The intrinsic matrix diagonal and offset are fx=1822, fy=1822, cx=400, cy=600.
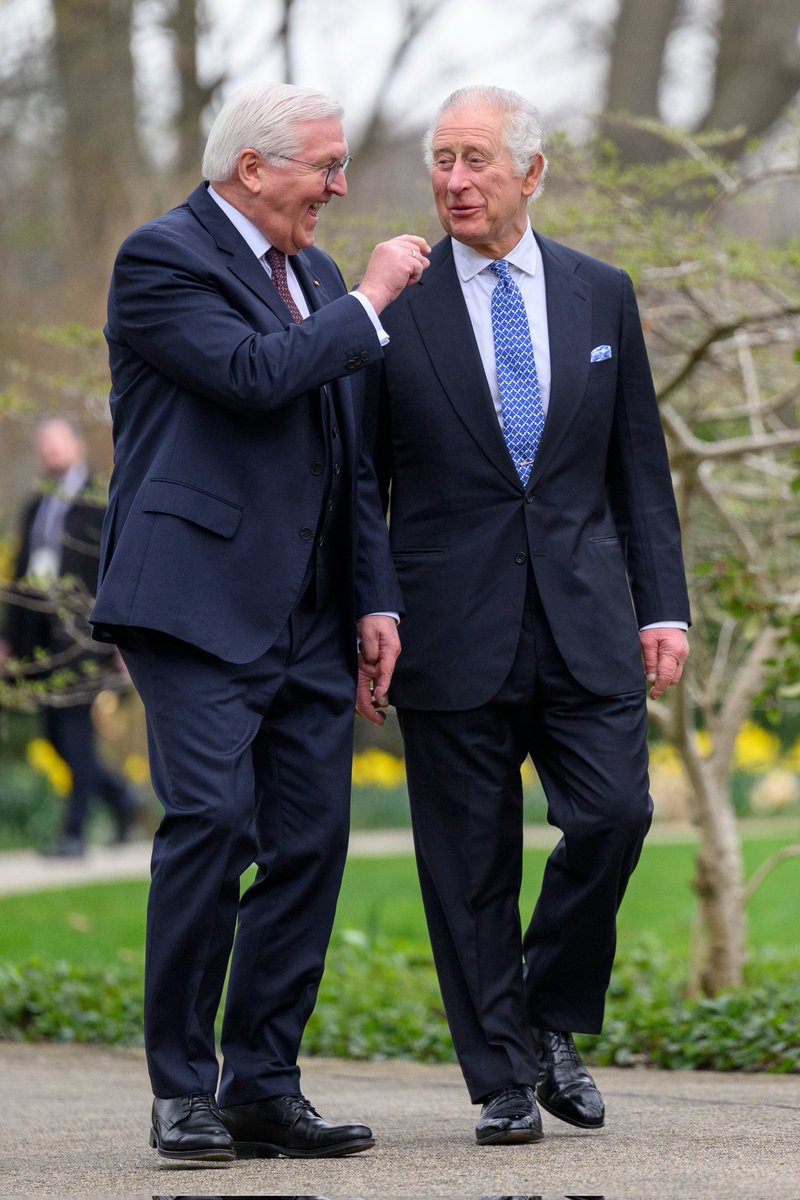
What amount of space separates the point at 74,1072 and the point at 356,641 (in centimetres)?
204

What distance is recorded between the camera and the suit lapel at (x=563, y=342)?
145 inches

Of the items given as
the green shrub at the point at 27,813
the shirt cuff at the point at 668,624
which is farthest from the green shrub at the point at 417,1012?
the green shrub at the point at 27,813

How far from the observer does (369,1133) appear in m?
3.39

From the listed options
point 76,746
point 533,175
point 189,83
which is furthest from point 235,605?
point 189,83

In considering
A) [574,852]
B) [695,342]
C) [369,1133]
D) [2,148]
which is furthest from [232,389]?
[2,148]

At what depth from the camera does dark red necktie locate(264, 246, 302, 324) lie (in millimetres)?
3627

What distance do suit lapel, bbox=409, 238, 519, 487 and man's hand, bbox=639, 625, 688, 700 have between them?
450 millimetres

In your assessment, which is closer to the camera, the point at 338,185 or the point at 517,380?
the point at 338,185

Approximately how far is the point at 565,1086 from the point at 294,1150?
580mm

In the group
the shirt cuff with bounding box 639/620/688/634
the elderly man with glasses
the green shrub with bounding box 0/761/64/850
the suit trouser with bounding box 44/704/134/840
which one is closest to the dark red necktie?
the elderly man with glasses

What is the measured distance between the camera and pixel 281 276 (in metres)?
3.66

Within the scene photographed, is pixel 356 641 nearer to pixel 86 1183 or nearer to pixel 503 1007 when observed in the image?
pixel 503 1007

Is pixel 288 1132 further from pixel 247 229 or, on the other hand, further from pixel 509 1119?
pixel 247 229

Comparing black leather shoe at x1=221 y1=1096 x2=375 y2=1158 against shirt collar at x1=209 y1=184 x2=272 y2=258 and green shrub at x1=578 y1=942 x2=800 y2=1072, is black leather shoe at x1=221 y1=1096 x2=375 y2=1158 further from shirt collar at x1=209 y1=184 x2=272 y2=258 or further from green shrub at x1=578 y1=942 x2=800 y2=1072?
green shrub at x1=578 y1=942 x2=800 y2=1072
